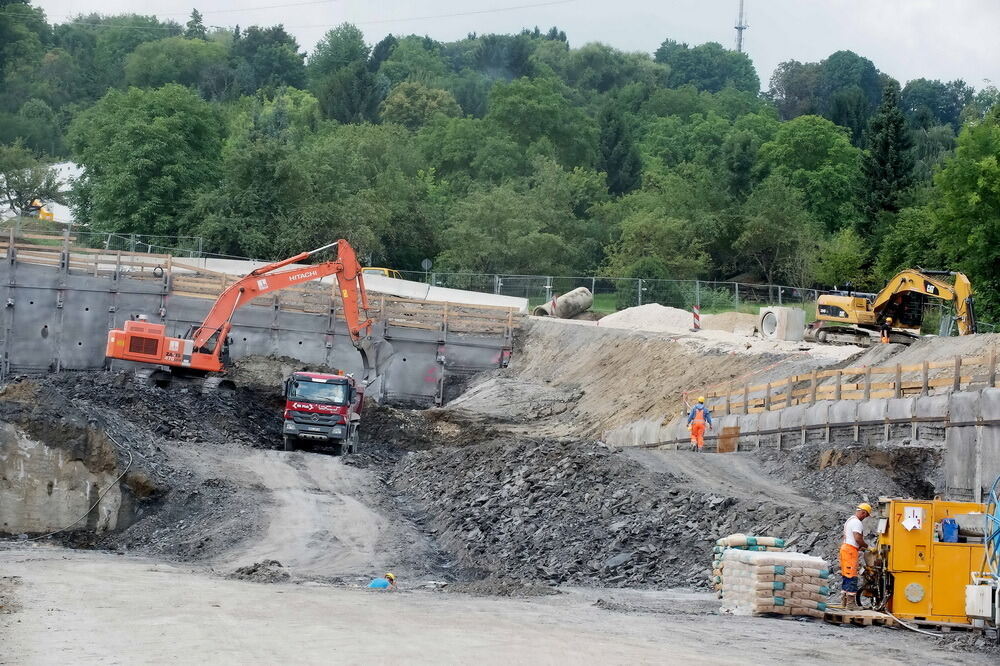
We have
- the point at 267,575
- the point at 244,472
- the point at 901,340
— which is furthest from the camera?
the point at 901,340

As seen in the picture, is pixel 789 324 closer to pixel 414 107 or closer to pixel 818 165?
pixel 818 165

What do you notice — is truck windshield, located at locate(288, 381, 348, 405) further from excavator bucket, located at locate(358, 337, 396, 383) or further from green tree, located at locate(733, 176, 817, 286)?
green tree, located at locate(733, 176, 817, 286)

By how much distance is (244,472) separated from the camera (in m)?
31.9

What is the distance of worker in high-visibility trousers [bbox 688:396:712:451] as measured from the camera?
1287 inches

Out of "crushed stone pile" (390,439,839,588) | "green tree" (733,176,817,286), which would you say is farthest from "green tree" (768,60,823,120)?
"crushed stone pile" (390,439,839,588)

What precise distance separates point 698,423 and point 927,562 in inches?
629

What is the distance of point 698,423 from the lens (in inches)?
1291

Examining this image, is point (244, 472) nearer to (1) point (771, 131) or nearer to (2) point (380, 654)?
(2) point (380, 654)

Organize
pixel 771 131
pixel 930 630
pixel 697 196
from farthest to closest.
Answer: pixel 771 131 → pixel 697 196 → pixel 930 630

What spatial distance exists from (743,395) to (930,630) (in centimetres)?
1869

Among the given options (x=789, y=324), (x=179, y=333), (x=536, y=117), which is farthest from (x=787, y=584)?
(x=536, y=117)

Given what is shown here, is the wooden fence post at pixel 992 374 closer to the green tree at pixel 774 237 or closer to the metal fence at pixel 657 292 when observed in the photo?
the metal fence at pixel 657 292

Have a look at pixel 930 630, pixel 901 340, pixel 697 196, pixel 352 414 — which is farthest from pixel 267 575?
pixel 697 196

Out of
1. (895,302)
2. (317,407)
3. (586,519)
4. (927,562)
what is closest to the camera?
(927,562)
